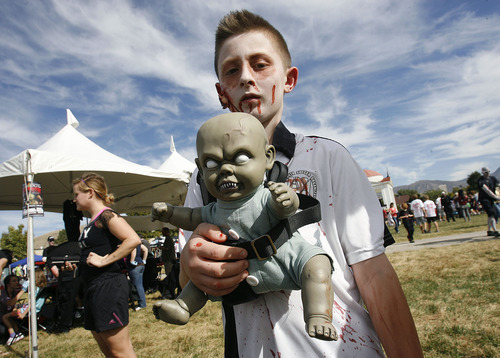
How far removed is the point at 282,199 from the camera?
3.25 ft

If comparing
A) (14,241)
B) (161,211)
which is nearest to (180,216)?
(161,211)

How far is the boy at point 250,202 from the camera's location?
3.37ft

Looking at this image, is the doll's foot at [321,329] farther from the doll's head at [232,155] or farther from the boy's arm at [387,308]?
the doll's head at [232,155]

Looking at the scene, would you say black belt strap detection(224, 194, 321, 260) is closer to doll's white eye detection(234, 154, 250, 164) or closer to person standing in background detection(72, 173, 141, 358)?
doll's white eye detection(234, 154, 250, 164)

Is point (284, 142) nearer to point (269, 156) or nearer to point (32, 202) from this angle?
point (269, 156)

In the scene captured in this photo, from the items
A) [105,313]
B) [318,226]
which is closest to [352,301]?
[318,226]

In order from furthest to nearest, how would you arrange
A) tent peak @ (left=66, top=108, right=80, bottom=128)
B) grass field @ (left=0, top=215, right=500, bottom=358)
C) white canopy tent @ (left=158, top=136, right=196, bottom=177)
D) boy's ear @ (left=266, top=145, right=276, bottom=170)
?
white canopy tent @ (left=158, top=136, right=196, bottom=177), tent peak @ (left=66, top=108, right=80, bottom=128), grass field @ (left=0, top=215, right=500, bottom=358), boy's ear @ (left=266, top=145, right=276, bottom=170)

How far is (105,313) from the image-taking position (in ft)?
9.14

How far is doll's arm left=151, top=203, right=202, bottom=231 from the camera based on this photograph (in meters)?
1.25

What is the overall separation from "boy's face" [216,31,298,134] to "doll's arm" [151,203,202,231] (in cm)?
52

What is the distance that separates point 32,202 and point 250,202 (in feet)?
16.2

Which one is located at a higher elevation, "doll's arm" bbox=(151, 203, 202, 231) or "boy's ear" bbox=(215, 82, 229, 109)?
"boy's ear" bbox=(215, 82, 229, 109)

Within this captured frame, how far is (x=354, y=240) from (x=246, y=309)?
0.49 metres

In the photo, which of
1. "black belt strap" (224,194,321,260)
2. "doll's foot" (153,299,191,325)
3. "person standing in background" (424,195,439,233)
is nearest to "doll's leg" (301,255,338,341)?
"black belt strap" (224,194,321,260)
